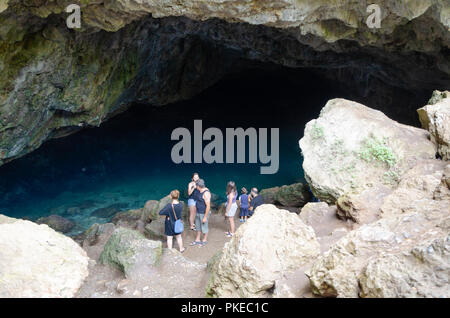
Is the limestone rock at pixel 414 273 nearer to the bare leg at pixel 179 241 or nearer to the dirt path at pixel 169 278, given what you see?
the dirt path at pixel 169 278

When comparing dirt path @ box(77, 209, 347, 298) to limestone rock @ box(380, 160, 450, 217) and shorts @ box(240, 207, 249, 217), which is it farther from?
shorts @ box(240, 207, 249, 217)

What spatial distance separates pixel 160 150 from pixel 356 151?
1259 cm

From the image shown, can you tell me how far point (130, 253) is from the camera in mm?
5812

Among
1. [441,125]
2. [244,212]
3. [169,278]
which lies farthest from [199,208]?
[441,125]

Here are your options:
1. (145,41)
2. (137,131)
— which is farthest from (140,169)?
(145,41)

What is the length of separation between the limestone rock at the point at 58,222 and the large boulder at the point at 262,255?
8.91 m

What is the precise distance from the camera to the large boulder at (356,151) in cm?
679

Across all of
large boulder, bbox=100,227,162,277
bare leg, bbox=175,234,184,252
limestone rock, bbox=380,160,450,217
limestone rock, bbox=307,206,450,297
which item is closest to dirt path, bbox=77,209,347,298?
large boulder, bbox=100,227,162,277

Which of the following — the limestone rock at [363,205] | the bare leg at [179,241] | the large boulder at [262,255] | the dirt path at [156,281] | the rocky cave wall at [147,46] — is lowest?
the dirt path at [156,281]

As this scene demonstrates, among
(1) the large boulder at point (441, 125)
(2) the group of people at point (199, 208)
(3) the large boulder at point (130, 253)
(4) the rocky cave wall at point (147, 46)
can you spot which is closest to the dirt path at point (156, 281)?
(3) the large boulder at point (130, 253)

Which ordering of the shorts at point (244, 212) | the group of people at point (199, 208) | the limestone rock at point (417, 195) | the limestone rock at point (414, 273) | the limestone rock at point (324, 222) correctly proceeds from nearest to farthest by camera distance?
the limestone rock at point (414, 273), the limestone rock at point (417, 195), the limestone rock at point (324, 222), the group of people at point (199, 208), the shorts at point (244, 212)

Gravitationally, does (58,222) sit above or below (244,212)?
below

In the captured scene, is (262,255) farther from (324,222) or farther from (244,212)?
(244,212)

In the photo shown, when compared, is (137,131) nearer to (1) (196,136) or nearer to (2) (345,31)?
(1) (196,136)
